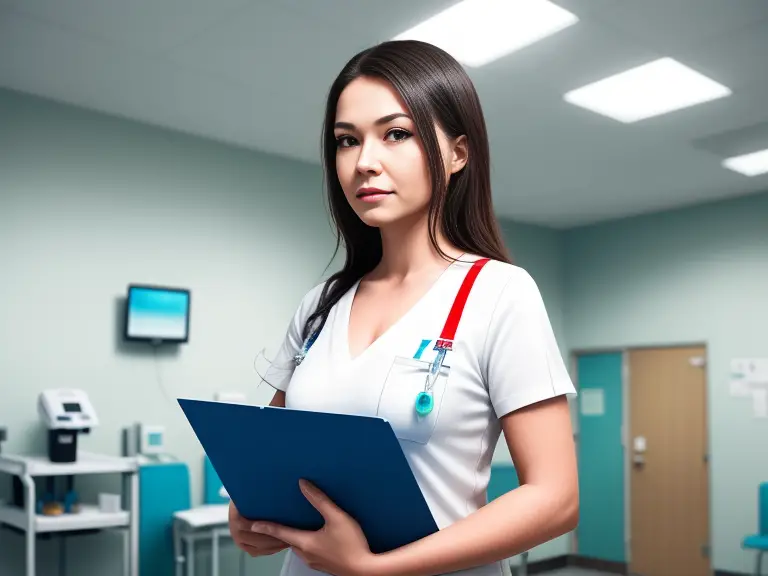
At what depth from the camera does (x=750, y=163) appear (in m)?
4.74

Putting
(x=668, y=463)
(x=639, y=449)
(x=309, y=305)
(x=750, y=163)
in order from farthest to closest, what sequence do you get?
1. (x=639, y=449)
2. (x=668, y=463)
3. (x=750, y=163)
4. (x=309, y=305)

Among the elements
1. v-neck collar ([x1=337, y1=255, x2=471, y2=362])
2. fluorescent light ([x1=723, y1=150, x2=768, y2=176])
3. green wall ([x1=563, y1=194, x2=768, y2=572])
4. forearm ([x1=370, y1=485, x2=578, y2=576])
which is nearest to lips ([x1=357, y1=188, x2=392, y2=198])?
v-neck collar ([x1=337, y1=255, x2=471, y2=362])

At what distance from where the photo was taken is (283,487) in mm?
754

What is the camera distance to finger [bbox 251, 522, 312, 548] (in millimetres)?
740

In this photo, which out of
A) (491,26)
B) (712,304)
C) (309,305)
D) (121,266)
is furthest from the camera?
(712,304)

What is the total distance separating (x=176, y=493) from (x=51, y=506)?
0.74 metres

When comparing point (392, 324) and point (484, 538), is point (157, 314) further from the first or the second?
point (484, 538)

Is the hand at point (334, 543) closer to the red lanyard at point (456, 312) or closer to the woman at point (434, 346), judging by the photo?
the woman at point (434, 346)

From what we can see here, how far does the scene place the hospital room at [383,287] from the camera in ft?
2.48

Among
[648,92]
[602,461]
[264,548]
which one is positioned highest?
[648,92]

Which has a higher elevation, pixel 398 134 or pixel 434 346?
pixel 398 134

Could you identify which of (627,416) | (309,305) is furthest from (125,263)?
(627,416)

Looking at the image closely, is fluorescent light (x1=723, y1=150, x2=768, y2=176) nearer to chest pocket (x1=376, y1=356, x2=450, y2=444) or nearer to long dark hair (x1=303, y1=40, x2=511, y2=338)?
long dark hair (x1=303, y1=40, x2=511, y2=338)

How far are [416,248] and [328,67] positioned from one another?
2.67 meters
